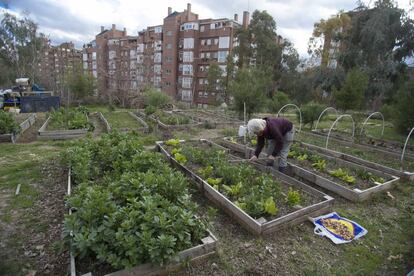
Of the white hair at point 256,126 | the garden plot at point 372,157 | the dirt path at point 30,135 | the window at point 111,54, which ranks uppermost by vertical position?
the window at point 111,54

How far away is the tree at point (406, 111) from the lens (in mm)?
7094

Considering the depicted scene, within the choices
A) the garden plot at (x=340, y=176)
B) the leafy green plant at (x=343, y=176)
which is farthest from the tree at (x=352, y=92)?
the leafy green plant at (x=343, y=176)

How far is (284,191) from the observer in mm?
3977

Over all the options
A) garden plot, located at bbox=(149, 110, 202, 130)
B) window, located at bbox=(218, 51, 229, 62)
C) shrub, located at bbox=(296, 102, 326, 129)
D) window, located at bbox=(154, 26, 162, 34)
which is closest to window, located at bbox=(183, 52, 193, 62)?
window, located at bbox=(218, 51, 229, 62)

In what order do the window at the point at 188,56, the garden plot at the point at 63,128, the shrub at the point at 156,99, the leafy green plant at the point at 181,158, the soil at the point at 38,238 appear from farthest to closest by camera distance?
the window at the point at 188,56, the shrub at the point at 156,99, the garden plot at the point at 63,128, the leafy green plant at the point at 181,158, the soil at the point at 38,238

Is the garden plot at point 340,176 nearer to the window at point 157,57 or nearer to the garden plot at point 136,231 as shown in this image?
the garden plot at point 136,231

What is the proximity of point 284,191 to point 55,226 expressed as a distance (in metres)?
3.38

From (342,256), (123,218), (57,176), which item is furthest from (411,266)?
(57,176)

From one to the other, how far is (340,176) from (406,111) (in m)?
4.66

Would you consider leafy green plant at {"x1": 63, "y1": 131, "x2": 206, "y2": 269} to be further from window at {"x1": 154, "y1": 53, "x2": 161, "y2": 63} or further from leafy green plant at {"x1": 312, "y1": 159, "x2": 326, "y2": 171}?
window at {"x1": 154, "y1": 53, "x2": 161, "y2": 63}

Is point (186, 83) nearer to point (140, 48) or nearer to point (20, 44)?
point (140, 48)

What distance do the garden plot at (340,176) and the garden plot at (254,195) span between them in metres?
0.65

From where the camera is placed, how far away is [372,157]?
631 cm

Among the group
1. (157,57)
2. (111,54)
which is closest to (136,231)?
(157,57)
